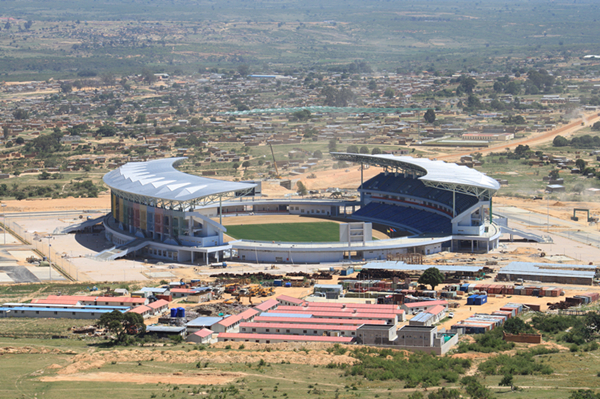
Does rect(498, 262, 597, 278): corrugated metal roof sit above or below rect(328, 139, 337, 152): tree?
above

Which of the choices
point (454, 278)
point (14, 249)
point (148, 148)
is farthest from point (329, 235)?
point (148, 148)

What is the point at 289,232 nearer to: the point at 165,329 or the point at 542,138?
the point at 165,329

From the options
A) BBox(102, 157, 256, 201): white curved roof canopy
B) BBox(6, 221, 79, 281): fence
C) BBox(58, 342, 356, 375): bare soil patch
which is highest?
BBox(102, 157, 256, 201): white curved roof canopy

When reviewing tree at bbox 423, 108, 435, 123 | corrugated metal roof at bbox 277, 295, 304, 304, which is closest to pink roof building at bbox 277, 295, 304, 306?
corrugated metal roof at bbox 277, 295, 304, 304

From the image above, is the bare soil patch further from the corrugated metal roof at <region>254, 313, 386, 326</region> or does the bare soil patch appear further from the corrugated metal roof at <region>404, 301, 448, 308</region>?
the corrugated metal roof at <region>404, 301, 448, 308</region>

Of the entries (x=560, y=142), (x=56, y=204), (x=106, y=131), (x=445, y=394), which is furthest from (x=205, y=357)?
(x=106, y=131)

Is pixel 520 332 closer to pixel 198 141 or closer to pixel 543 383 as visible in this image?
pixel 543 383
